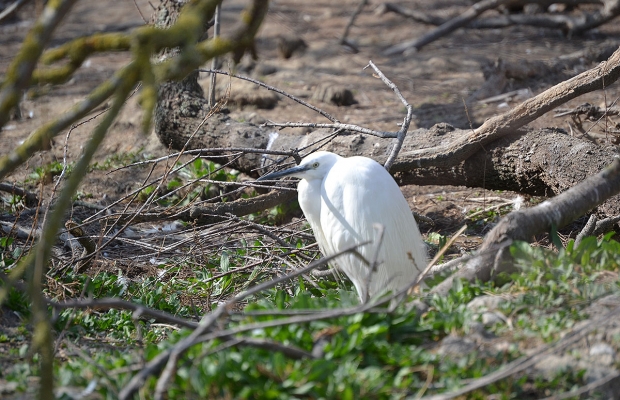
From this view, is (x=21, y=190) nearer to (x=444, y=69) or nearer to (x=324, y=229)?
(x=324, y=229)

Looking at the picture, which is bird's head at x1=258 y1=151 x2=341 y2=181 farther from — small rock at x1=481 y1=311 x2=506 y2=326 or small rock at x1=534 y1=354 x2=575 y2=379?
small rock at x1=534 y1=354 x2=575 y2=379

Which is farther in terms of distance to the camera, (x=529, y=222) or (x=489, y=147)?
(x=489, y=147)

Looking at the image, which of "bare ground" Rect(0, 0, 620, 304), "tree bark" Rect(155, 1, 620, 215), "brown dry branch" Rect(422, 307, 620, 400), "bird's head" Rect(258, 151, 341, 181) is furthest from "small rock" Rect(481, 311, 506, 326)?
"bare ground" Rect(0, 0, 620, 304)

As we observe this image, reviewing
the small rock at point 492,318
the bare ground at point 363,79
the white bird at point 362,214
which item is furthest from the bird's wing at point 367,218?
the small rock at point 492,318

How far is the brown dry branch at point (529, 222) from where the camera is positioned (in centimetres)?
298

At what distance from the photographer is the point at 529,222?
3053 mm

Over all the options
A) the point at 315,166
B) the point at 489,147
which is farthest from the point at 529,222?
the point at 489,147

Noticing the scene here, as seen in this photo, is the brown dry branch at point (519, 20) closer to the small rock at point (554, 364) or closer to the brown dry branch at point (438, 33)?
the brown dry branch at point (438, 33)

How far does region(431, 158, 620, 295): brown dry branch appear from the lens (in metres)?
2.98

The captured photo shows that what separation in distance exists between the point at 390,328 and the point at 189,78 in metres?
3.89

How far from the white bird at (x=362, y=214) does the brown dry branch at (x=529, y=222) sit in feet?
2.26

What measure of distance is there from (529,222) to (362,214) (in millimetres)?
1015

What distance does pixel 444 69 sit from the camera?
8.79 meters

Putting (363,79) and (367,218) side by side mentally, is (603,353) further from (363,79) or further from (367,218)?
(363,79)
